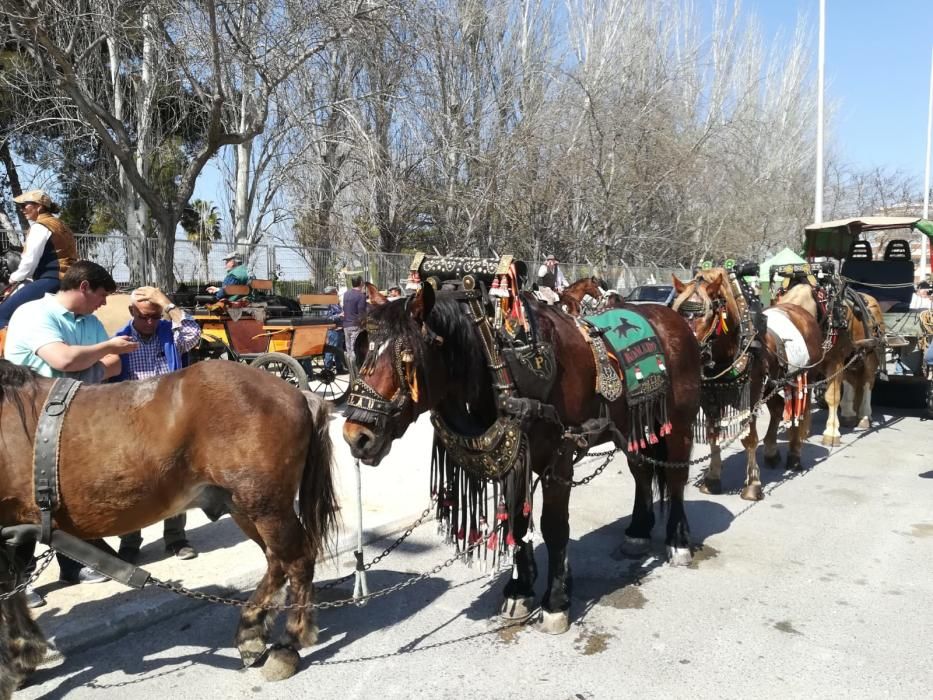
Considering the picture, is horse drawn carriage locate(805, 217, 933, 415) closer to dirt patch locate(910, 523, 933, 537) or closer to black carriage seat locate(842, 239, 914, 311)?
black carriage seat locate(842, 239, 914, 311)

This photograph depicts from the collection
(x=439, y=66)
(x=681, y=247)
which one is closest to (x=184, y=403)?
(x=439, y=66)

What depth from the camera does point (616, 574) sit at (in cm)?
465

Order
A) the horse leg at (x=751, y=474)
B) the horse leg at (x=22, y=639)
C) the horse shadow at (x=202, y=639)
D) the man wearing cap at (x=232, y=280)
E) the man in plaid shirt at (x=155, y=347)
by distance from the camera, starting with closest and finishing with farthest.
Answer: the horse leg at (x=22, y=639) → the horse shadow at (x=202, y=639) → the man in plaid shirt at (x=155, y=347) → the horse leg at (x=751, y=474) → the man wearing cap at (x=232, y=280)

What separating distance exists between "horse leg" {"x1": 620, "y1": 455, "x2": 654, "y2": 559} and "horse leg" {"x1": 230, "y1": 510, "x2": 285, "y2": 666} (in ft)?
8.31

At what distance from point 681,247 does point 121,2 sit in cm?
2192

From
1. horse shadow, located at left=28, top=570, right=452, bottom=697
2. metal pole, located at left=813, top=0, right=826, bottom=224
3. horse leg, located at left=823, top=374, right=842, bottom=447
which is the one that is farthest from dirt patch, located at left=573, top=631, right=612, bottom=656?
metal pole, located at left=813, top=0, right=826, bottom=224

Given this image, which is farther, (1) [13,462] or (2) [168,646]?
(2) [168,646]

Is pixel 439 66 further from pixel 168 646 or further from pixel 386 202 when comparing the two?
pixel 168 646

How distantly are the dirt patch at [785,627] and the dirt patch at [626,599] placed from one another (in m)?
0.72

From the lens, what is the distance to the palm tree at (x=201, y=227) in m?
14.6

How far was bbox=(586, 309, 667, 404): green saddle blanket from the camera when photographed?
4.18 metres

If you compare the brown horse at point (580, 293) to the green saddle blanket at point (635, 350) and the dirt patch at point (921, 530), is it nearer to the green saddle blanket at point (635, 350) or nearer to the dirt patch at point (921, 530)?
the green saddle blanket at point (635, 350)

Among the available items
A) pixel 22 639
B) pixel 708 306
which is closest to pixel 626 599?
pixel 708 306

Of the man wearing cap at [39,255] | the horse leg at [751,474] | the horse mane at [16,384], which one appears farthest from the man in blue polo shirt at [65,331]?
the horse leg at [751,474]
